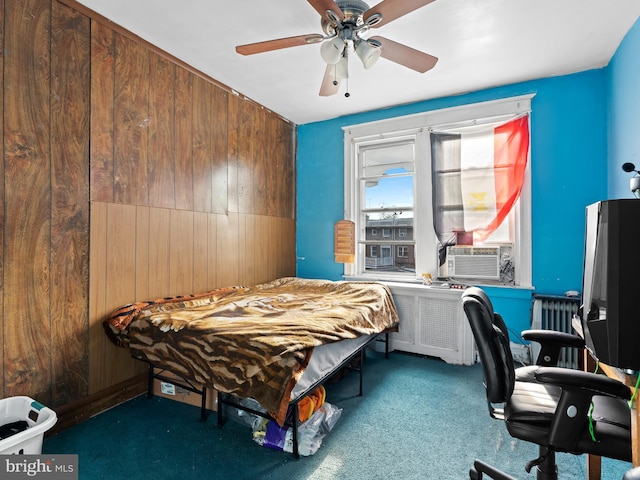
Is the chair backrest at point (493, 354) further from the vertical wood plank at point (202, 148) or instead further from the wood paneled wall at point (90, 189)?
the vertical wood plank at point (202, 148)

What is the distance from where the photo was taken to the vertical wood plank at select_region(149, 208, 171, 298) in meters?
2.66

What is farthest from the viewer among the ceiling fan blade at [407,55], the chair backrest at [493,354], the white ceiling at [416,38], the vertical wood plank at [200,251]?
the vertical wood plank at [200,251]

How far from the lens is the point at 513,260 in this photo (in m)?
3.27

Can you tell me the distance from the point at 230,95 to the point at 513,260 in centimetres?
330

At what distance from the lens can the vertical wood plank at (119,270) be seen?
2.37m

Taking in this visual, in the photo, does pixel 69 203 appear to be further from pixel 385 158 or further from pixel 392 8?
pixel 385 158

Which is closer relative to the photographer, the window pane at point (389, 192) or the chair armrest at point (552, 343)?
the chair armrest at point (552, 343)

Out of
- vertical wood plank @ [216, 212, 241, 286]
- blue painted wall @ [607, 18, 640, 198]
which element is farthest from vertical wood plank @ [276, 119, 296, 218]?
blue painted wall @ [607, 18, 640, 198]

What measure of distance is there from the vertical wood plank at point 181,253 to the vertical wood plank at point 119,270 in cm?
34

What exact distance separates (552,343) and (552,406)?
49cm

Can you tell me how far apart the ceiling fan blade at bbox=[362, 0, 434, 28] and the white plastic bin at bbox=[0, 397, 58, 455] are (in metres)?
2.59

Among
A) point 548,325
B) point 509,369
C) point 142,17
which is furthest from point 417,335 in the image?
point 142,17

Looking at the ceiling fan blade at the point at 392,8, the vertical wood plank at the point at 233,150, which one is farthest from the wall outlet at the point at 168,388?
the ceiling fan blade at the point at 392,8

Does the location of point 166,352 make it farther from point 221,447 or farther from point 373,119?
point 373,119
